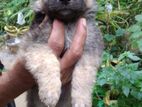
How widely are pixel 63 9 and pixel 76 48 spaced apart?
0.27 meters

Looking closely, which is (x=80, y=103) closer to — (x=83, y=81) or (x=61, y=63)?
(x=83, y=81)

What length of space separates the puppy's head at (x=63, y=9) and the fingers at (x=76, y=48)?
8 centimetres

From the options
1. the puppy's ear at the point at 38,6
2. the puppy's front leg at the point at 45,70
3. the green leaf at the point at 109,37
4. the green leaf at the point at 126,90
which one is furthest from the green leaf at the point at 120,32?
the puppy's front leg at the point at 45,70

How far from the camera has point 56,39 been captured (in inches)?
122

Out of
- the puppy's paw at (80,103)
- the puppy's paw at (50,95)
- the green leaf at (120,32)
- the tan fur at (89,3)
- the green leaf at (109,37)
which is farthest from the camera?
the green leaf at (120,32)

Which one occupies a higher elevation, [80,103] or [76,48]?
[76,48]

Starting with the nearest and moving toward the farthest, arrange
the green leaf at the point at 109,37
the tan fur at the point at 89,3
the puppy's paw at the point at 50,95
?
the puppy's paw at the point at 50,95 < the tan fur at the point at 89,3 < the green leaf at the point at 109,37

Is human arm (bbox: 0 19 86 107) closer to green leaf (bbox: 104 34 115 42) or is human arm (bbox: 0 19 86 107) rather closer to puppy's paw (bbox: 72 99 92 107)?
puppy's paw (bbox: 72 99 92 107)

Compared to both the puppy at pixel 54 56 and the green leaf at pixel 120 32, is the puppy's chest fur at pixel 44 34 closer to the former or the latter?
the puppy at pixel 54 56

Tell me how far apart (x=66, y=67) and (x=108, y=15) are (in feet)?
7.15

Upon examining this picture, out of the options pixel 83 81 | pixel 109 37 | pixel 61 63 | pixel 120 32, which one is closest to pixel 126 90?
pixel 83 81

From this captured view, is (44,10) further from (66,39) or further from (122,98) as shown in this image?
(122,98)

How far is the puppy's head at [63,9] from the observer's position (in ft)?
10.2

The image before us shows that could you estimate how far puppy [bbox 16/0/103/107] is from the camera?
306cm
